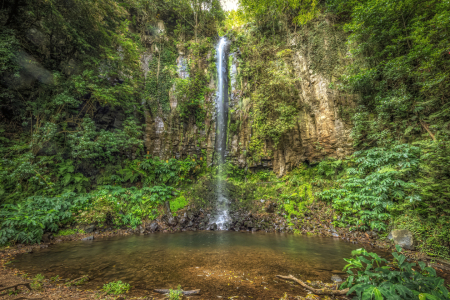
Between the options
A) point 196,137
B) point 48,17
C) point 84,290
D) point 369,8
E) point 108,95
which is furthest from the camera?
point 196,137

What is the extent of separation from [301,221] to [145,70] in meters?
15.5

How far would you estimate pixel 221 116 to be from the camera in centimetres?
1449

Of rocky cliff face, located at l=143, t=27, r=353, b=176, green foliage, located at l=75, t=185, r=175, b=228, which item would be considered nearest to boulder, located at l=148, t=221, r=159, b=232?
green foliage, located at l=75, t=185, r=175, b=228

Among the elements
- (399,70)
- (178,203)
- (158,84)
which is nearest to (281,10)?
(399,70)

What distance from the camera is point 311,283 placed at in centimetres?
348

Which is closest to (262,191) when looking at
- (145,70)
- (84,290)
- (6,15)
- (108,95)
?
(84,290)

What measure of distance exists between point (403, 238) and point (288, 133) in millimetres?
7459

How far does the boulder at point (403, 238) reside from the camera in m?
5.35

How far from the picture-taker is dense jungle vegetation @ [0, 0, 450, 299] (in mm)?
6285

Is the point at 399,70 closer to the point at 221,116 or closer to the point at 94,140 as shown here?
the point at 221,116

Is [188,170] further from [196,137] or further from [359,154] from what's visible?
[359,154]

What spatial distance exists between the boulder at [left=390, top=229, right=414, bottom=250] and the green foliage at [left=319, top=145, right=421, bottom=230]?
0.56 meters

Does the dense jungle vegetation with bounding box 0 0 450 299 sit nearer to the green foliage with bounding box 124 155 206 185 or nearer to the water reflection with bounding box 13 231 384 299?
the green foliage with bounding box 124 155 206 185

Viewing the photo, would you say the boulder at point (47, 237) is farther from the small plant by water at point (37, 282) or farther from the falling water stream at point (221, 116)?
the falling water stream at point (221, 116)
